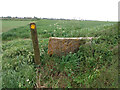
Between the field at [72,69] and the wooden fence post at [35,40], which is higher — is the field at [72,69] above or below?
below

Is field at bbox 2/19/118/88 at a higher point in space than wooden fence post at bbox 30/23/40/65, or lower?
lower

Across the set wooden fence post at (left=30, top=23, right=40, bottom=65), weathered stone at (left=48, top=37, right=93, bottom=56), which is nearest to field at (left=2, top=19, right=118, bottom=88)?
weathered stone at (left=48, top=37, right=93, bottom=56)

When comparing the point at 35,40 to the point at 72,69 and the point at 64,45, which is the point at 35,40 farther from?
the point at 72,69

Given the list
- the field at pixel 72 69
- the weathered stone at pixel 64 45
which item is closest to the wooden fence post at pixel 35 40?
the field at pixel 72 69

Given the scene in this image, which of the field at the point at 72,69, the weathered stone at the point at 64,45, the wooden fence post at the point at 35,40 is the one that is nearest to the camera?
the field at the point at 72,69

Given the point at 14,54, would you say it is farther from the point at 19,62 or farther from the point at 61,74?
the point at 61,74

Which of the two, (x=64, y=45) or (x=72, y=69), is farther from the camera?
(x=64, y=45)

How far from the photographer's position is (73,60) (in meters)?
4.00

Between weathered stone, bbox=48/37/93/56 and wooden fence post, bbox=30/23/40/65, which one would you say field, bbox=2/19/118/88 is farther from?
wooden fence post, bbox=30/23/40/65

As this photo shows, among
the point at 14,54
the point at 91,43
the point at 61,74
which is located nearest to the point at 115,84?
the point at 61,74

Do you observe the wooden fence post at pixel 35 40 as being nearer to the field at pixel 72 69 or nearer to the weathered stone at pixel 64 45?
the field at pixel 72 69

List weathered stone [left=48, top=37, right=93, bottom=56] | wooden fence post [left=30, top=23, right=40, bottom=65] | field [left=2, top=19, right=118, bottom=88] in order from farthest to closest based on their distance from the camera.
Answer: weathered stone [left=48, top=37, right=93, bottom=56], wooden fence post [left=30, top=23, right=40, bottom=65], field [left=2, top=19, right=118, bottom=88]

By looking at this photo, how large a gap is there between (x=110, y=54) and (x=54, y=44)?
6.28 ft

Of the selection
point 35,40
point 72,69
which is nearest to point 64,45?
point 72,69
